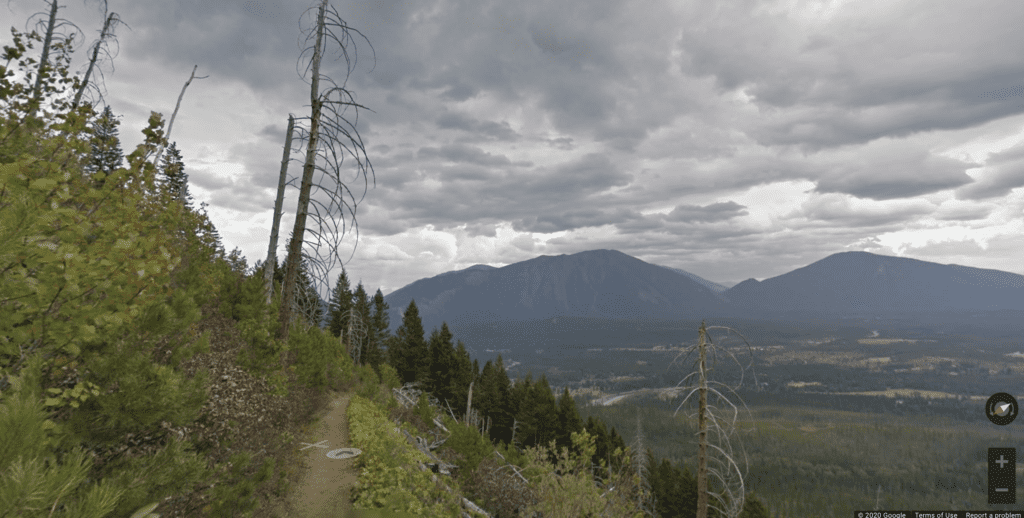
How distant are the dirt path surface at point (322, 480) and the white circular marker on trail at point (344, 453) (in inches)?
6.6

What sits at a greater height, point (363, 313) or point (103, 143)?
point (103, 143)

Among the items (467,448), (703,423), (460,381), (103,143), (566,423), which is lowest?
(566,423)

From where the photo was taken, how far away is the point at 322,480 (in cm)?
1051

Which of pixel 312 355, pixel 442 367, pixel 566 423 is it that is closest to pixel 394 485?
pixel 312 355

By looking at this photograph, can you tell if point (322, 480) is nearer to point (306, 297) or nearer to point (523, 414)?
point (306, 297)

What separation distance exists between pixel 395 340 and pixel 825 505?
133727mm

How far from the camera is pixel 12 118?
15.3 feet

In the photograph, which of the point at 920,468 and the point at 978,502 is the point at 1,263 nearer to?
the point at 978,502

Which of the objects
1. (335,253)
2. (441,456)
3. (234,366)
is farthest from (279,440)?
(441,456)

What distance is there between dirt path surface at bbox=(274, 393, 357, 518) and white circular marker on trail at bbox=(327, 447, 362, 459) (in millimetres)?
167

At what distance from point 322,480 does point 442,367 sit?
37.1 meters

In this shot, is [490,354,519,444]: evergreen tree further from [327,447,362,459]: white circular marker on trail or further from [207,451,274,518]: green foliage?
[207,451,274,518]: green foliage

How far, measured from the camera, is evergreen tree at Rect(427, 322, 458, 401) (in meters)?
46.1

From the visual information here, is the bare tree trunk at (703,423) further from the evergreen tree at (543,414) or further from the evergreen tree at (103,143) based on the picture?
the evergreen tree at (543,414)
